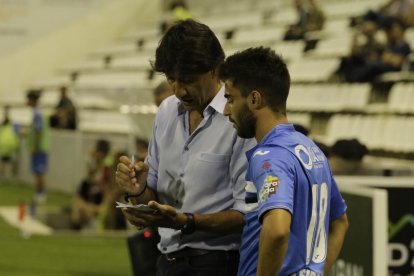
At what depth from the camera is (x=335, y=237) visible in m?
4.37

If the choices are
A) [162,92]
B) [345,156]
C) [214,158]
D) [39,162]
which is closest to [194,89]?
[214,158]

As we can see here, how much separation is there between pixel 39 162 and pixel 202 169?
1433 cm

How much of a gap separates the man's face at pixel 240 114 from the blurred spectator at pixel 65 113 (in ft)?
51.8

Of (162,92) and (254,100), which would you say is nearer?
(254,100)

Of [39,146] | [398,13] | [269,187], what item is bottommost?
[39,146]

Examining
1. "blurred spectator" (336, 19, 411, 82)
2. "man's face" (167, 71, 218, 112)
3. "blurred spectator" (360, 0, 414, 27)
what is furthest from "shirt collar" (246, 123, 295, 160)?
"blurred spectator" (360, 0, 414, 27)

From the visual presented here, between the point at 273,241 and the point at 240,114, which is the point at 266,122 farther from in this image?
the point at 273,241

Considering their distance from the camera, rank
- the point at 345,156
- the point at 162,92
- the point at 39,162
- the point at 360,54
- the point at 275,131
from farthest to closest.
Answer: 1. the point at 39,162
2. the point at 360,54
3. the point at 345,156
4. the point at 162,92
5. the point at 275,131

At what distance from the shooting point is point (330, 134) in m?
14.0

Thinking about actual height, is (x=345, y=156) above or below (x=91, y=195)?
above

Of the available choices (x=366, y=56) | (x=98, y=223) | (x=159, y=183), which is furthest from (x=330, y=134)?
(x=159, y=183)

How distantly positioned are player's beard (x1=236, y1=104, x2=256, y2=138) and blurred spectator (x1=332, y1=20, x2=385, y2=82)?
35.5 ft

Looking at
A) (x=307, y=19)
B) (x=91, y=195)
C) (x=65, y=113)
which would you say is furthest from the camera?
(x=307, y=19)

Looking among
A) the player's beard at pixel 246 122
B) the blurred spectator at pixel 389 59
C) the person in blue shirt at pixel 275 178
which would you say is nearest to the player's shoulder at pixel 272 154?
the person in blue shirt at pixel 275 178
